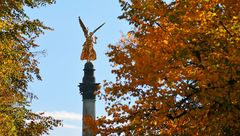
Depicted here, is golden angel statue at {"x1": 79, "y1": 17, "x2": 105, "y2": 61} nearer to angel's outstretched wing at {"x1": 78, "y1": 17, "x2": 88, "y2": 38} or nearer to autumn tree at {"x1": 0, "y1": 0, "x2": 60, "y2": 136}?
angel's outstretched wing at {"x1": 78, "y1": 17, "x2": 88, "y2": 38}

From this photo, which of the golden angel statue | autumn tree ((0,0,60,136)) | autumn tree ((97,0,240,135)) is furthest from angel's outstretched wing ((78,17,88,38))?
autumn tree ((97,0,240,135))

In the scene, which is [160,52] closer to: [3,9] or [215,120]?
[215,120]

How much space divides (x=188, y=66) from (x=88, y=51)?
24.2 meters

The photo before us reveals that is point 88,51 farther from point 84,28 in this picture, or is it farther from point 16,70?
point 16,70

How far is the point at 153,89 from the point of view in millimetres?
11414

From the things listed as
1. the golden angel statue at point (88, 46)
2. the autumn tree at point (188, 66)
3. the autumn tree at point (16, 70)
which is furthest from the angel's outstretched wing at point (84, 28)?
the autumn tree at point (188, 66)

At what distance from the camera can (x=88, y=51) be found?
3478 cm

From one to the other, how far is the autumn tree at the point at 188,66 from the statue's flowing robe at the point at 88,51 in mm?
22130

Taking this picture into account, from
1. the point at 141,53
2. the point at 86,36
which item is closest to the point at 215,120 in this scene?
the point at 141,53

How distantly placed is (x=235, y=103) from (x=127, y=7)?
390cm

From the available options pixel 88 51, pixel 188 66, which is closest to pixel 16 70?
pixel 188 66

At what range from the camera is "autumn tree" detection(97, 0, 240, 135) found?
10016mm

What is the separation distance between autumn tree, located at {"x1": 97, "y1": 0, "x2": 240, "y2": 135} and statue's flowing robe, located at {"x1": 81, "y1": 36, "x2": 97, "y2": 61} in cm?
2213

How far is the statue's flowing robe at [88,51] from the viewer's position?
113ft
